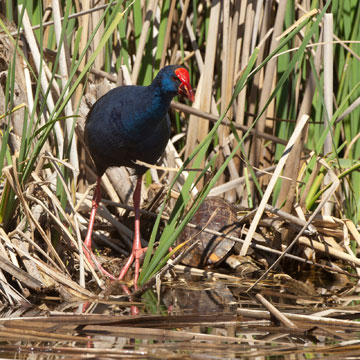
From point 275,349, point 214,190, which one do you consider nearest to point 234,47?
point 214,190

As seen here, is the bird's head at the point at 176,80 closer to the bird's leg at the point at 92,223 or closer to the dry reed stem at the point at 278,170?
the dry reed stem at the point at 278,170

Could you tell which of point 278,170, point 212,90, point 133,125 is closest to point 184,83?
point 133,125

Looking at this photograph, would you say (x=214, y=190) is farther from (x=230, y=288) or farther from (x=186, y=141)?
(x=230, y=288)

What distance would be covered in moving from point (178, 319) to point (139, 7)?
1914 millimetres

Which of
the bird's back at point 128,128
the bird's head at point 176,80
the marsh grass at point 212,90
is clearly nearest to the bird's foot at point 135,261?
the marsh grass at point 212,90

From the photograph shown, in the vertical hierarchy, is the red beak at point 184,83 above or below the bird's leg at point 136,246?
above

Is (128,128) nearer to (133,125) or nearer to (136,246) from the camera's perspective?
(133,125)

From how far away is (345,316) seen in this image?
262cm

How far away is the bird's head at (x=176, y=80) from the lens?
307 centimetres

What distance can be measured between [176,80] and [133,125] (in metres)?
0.32

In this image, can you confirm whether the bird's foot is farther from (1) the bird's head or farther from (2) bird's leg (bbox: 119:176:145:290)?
(1) the bird's head

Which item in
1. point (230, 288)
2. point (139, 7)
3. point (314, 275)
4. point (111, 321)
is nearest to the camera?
point (111, 321)

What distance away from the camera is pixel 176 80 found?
3105 mm

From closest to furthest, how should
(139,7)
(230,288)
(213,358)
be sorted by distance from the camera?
(213,358), (230,288), (139,7)
